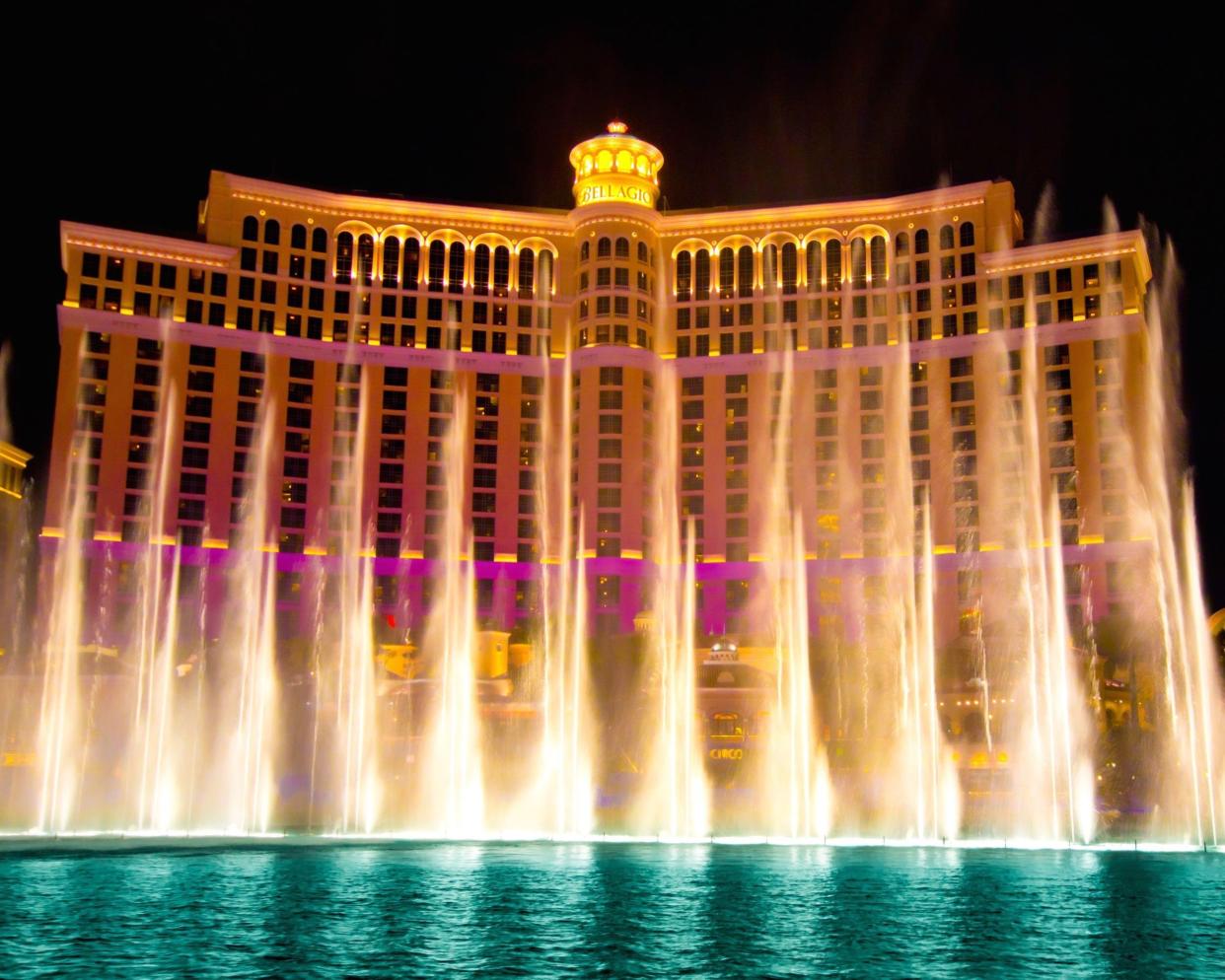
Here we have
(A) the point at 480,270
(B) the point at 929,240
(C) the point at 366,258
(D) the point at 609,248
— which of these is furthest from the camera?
(A) the point at 480,270

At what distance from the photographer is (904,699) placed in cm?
8106

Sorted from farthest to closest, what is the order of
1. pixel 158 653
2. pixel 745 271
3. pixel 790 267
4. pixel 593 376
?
pixel 745 271 → pixel 790 267 → pixel 593 376 → pixel 158 653

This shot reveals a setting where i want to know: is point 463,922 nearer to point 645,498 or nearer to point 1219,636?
point 645,498

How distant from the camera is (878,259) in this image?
104 meters

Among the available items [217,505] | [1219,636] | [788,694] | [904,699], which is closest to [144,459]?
[217,505]

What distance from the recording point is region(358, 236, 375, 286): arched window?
103875 millimetres

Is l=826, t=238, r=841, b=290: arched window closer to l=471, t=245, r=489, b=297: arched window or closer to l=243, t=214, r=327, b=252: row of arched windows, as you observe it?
l=471, t=245, r=489, b=297: arched window

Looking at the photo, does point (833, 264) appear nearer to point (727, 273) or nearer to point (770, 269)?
point (770, 269)

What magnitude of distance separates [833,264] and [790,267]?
138 inches

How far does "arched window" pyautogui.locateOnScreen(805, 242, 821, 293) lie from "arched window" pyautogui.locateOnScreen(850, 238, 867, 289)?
2685 millimetres

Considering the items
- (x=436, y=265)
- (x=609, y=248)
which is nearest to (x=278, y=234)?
(x=436, y=265)

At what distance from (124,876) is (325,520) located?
62.9m

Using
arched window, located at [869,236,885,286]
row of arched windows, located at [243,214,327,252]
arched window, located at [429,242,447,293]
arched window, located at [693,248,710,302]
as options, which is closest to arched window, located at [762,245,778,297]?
arched window, located at [693,248,710,302]

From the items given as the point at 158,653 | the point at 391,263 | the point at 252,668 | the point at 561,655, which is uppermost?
the point at 391,263
